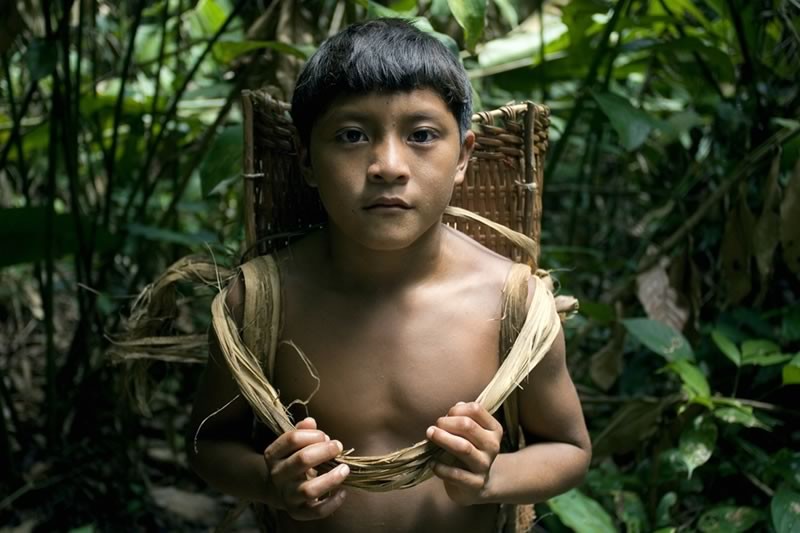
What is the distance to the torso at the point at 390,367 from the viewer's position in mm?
1286

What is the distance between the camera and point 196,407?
53.3 inches

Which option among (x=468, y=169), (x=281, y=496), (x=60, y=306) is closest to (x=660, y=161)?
(x=468, y=169)

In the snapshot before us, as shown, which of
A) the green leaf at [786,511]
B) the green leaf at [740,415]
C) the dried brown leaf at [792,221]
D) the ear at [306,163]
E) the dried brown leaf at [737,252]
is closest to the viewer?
the ear at [306,163]

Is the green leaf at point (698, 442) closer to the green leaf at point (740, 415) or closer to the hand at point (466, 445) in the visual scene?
the green leaf at point (740, 415)

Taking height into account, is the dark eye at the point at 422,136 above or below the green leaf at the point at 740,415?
above

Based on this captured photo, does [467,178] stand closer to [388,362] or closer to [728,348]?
[388,362]

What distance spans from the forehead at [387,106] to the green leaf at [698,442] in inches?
33.8

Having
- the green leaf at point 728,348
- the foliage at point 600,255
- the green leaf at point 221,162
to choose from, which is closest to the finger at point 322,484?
the foliage at point 600,255

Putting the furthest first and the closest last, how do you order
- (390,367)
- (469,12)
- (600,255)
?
(600,255)
(469,12)
(390,367)

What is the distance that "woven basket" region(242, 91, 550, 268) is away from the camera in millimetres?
1420

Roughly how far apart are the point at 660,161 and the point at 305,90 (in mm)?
1480

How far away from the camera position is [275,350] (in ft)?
4.32

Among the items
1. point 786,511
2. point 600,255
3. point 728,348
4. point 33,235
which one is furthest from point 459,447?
point 600,255

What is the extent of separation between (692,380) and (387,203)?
2.73ft
